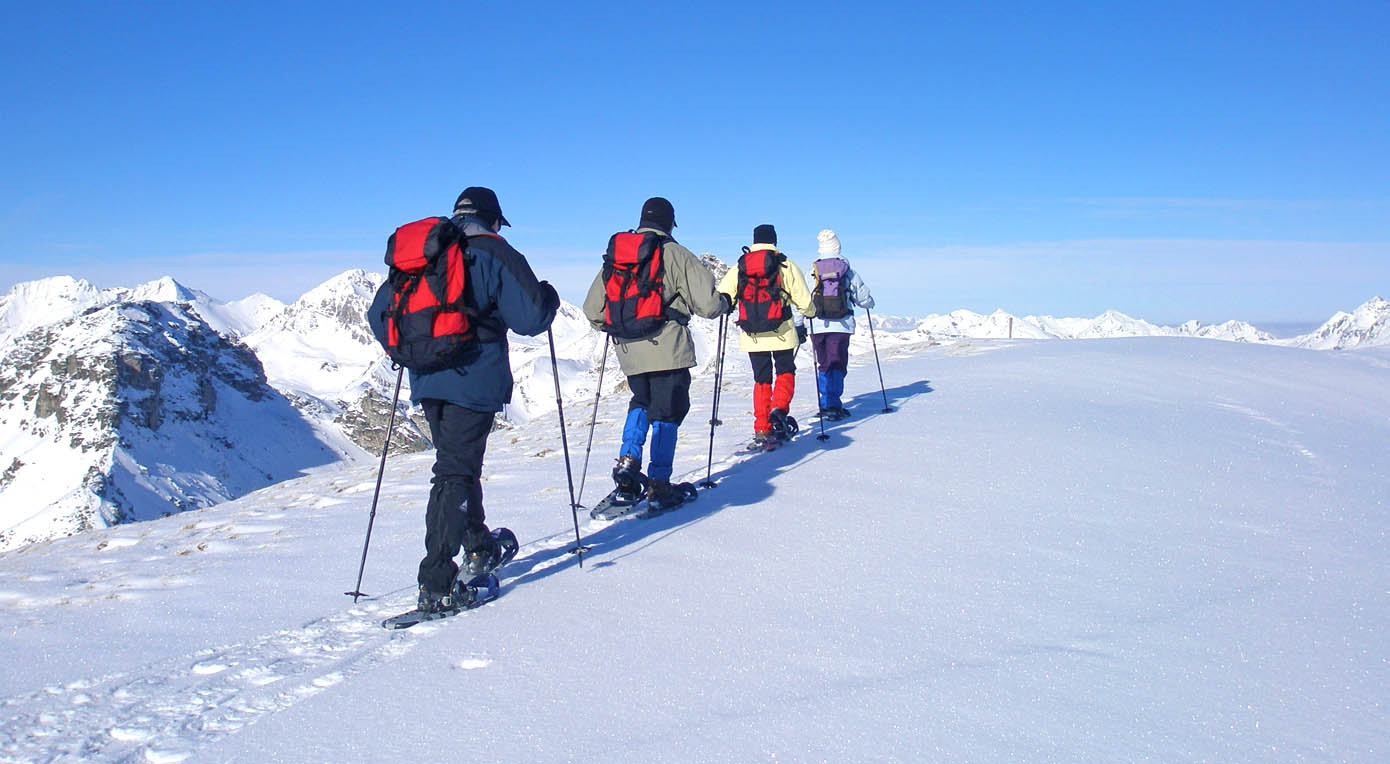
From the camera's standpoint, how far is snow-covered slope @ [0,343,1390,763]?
3.74 metres

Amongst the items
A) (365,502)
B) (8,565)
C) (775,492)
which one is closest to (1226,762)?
(775,492)

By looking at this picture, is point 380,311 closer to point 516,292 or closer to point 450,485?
point 516,292

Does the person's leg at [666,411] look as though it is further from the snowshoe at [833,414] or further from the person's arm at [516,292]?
the snowshoe at [833,414]

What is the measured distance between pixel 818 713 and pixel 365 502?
7.26m

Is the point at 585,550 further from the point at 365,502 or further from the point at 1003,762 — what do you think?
the point at 365,502

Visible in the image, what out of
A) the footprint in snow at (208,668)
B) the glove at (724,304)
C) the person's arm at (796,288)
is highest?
the person's arm at (796,288)

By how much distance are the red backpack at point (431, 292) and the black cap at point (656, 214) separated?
2.46 m

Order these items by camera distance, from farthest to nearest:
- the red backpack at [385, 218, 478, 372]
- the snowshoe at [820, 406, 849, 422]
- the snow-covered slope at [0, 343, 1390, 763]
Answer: the snowshoe at [820, 406, 849, 422], the red backpack at [385, 218, 478, 372], the snow-covered slope at [0, 343, 1390, 763]

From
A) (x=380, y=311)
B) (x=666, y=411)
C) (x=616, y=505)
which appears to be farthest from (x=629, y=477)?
Result: (x=380, y=311)

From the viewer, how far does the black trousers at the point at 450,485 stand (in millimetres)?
5430

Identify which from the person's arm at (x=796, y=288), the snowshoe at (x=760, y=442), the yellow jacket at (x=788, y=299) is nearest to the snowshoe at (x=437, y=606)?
the snowshoe at (x=760, y=442)

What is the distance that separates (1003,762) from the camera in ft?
11.2

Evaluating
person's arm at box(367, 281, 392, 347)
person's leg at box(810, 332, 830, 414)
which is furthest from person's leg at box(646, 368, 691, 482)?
person's leg at box(810, 332, 830, 414)

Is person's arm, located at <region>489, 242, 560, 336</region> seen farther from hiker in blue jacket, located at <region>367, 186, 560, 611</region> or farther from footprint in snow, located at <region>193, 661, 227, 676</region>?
footprint in snow, located at <region>193, 661, 227, 676</region>
